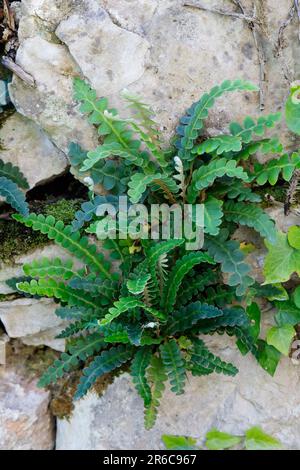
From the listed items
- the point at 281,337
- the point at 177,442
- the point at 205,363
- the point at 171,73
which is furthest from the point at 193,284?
the point at 171,73

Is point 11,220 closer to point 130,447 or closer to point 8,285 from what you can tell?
point 8,285

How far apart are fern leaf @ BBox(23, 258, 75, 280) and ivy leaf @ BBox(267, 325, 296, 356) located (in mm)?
1256

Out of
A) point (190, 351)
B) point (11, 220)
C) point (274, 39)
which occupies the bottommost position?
point (190, 351)

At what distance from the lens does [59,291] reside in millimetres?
3346

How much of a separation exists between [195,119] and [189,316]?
1.14 meters

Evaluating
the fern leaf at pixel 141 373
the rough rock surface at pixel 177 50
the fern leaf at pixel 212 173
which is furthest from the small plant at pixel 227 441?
the rough rock surface at pixel 177 50

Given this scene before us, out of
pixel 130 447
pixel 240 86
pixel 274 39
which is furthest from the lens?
pixel 130 447

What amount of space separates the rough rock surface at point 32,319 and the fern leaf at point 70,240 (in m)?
0.50

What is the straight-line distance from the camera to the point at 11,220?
3695mm

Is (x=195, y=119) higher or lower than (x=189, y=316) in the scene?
higher

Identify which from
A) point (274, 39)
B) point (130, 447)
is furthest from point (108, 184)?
point (130, 447)

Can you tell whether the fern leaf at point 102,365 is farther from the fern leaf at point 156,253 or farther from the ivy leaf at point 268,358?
the ivy leaf at point 268,358

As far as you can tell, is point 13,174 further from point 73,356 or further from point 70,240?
point 73,356

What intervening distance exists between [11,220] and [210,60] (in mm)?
1631
